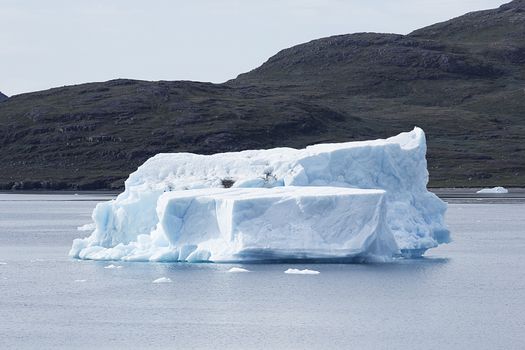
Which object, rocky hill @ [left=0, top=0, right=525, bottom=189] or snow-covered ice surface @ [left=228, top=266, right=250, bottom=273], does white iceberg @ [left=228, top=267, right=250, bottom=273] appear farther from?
rocky hill @ [left=0, top=0, right=525, bottom=189]

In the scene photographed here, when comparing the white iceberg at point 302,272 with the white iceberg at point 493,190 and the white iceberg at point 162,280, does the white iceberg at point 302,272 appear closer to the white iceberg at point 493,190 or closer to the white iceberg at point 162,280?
the white iceberg at point 162,280

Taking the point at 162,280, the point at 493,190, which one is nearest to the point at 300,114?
A: the point at 493,190

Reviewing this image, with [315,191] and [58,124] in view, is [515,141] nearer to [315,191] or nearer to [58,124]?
[58,124]

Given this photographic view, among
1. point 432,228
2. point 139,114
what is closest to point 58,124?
point 139,114

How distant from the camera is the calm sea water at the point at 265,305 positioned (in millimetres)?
22453

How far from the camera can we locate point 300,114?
149 meters

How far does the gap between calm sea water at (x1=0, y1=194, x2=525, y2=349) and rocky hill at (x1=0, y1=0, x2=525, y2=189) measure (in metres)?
85.9

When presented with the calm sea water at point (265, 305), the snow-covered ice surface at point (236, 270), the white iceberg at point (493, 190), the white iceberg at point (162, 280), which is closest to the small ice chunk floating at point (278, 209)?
the snow-covered ice surface at point (236, 270)

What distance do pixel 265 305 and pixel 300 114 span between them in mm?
122861

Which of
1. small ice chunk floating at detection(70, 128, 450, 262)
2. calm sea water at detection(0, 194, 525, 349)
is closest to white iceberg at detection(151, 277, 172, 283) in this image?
calm sea water at detection(0, 194, 525, 349)

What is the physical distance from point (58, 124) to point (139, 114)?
440 inches

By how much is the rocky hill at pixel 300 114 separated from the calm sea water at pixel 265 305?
8594 centimetres

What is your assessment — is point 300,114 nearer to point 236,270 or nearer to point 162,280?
point 236,270

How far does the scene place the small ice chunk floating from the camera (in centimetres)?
3172
